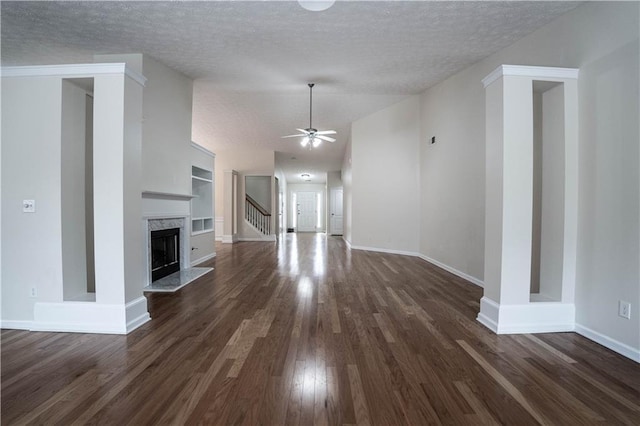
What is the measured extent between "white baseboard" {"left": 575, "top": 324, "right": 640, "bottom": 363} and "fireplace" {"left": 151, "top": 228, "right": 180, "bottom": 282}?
4.71 meters

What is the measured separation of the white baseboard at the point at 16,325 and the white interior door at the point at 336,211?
10065 millimetres

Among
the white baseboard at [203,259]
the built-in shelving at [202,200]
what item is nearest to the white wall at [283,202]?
the built-in shelving at [202,200]

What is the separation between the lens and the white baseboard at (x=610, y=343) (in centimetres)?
189

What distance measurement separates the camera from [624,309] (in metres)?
1.99

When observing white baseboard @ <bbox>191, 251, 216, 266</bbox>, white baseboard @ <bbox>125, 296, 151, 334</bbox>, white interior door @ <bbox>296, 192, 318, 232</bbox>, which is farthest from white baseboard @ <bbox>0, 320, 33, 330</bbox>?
white interior door @ <bbox>296, 192, 318, 232</bbox>

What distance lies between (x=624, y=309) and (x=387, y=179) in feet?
15.1

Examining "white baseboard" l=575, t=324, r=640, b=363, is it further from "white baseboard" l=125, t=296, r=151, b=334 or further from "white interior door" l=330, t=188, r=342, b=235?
"white interior door" l=330, t=188, r=342, b=235

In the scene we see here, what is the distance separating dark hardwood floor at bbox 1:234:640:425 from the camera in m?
1.38

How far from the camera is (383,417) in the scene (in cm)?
134

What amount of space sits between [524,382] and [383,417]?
3.11 feet

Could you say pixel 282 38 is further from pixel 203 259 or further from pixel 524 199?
pixel 203 259

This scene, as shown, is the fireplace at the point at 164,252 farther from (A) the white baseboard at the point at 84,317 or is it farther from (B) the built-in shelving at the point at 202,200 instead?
(A) the white baseboard at the point at 84,317

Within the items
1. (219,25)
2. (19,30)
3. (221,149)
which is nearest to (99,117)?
(219,25)

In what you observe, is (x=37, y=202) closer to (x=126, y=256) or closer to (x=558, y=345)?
(x=126, y=256)
